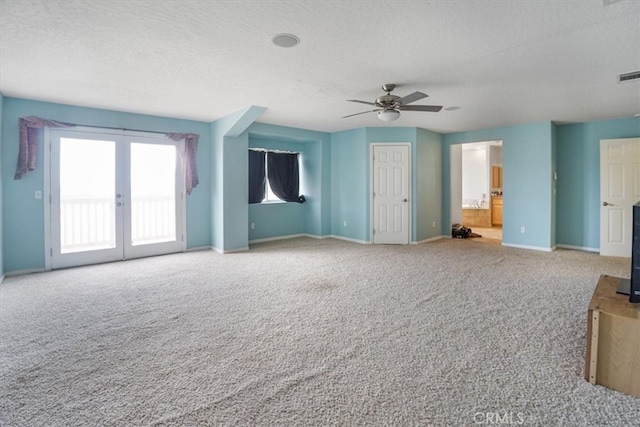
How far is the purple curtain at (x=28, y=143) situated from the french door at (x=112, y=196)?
184 mm

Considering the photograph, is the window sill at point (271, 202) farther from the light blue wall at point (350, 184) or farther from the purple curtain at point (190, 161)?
the purple curtain at point (190, 161)

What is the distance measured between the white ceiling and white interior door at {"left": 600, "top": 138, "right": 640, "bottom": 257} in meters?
0.81

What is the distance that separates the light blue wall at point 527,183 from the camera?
19.0 ft

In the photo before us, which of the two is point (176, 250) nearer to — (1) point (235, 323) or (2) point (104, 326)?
(2) point (104, 326)

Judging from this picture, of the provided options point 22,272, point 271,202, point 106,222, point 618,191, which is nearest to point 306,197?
point 271,202

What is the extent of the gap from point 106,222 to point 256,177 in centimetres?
303

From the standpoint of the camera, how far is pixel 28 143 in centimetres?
436

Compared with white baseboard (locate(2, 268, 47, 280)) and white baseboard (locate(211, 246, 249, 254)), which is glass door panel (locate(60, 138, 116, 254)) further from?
white baseboard (locate(211, 246, 249, 254))

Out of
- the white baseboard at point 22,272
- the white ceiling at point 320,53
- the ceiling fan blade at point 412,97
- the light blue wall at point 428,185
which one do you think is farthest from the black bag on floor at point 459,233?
the white baseboard at point 22,272

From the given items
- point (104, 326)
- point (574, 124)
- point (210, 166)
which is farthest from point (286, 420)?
point (574, 124)

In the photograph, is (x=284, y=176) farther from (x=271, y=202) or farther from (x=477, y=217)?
(x=477, y=217)

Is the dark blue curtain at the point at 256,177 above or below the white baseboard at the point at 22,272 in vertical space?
above

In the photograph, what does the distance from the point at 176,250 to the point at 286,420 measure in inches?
188

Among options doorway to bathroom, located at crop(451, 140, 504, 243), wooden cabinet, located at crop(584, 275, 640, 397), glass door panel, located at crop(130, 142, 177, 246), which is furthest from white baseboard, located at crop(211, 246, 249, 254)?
doorway to bathroom, located at crop(451, 140, 504, 243)
